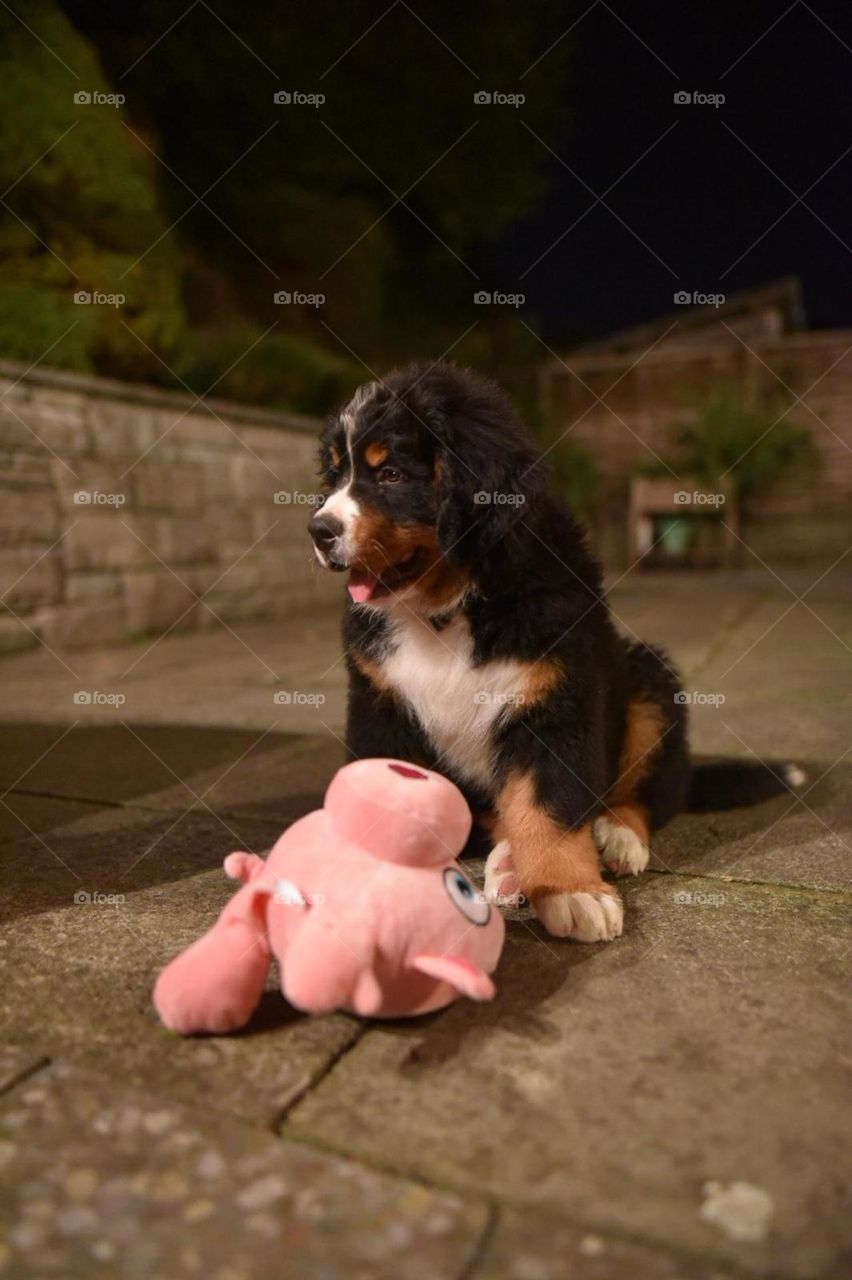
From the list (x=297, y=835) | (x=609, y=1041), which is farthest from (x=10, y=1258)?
(x=609, y=1041)

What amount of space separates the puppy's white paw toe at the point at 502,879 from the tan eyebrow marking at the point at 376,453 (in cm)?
93

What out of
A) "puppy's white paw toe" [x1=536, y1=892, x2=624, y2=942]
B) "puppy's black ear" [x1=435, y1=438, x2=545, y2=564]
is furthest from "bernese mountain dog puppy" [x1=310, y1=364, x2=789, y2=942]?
"puppy's white paw toe" [x1=536, y1=892, x2=624, y2=942]

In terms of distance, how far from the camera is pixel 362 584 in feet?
7.13

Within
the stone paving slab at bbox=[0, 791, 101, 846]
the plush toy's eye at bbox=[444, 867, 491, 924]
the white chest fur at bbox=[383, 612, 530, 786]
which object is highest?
the white chest fur at bbox=[383, 612, 530, 786]

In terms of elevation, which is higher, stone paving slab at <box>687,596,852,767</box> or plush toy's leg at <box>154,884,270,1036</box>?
plush toy's leg at <box>154,884,270,1036</box>

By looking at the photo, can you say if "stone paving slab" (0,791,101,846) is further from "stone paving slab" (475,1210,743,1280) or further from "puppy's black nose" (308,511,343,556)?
"stone paving slab" (475,1210,743,1280)

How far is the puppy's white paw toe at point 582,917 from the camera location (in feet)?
5.57

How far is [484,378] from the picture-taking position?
2.38m

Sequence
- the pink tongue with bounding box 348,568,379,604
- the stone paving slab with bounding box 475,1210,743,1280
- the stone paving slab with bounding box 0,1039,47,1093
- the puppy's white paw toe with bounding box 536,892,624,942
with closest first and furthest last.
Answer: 1. the stone paving slab with bounding box 475,1210,743,1280
2. the stone paving slab with bounding box 0,1039,47,1093
3. the puppy's white paw toe with bounding box 536,892,624,942
4. the pink tongue with bounding box 348,568,379,604

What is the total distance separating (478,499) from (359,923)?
1.07m

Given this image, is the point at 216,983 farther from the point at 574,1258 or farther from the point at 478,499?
the point at 478,499

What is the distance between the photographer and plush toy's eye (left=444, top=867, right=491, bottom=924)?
4.59ft

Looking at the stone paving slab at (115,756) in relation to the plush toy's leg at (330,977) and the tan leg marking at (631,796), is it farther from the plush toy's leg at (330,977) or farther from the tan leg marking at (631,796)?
the plush toy's leg at (330,977)

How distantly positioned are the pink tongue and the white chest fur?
12 cm
